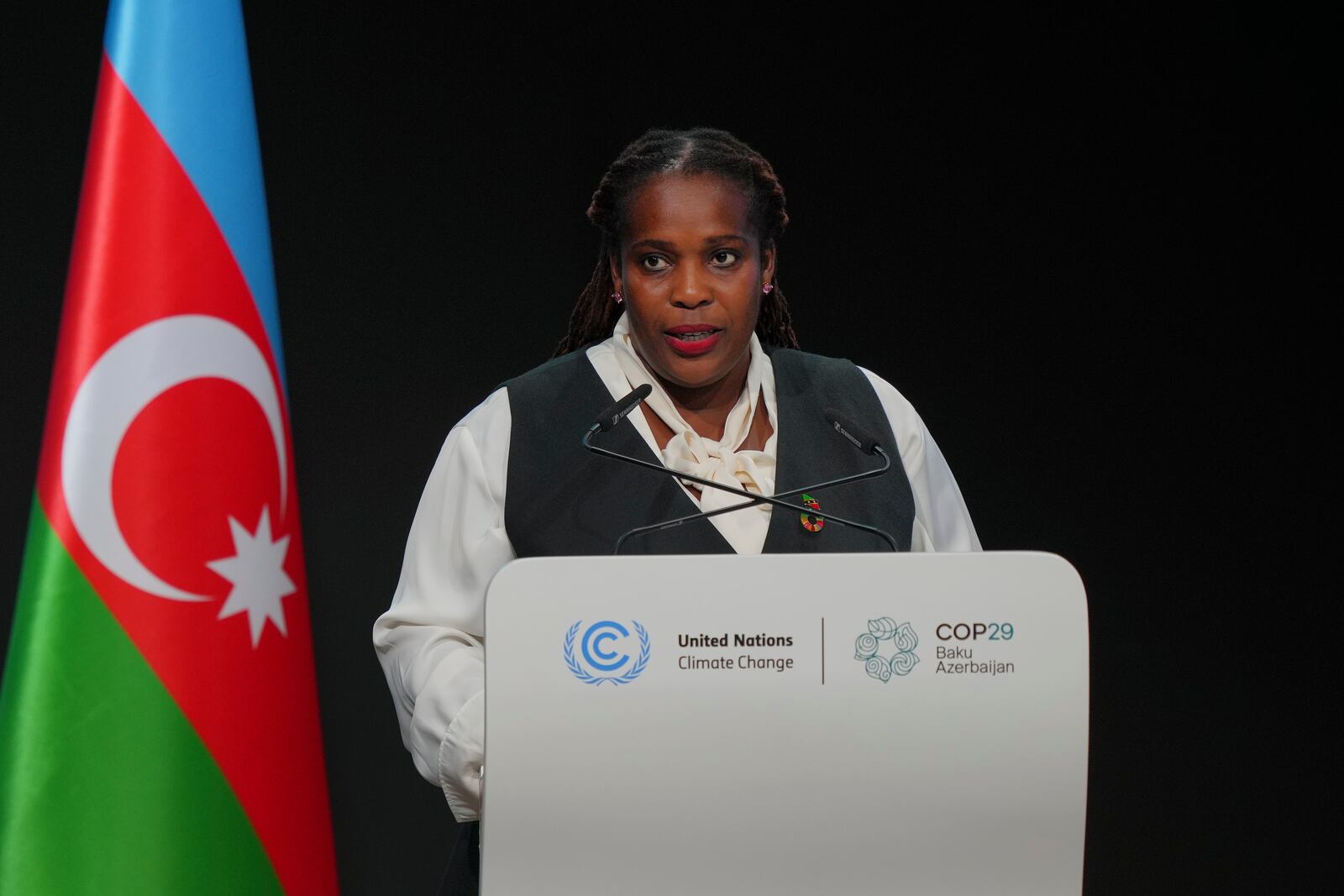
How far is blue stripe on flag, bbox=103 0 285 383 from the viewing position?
1.96 metres

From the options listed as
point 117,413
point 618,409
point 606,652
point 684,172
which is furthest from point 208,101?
point 606,652

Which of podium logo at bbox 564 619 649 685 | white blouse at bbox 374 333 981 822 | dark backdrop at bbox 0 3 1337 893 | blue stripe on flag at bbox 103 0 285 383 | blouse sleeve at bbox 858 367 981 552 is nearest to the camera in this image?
podium logo at bbox 564 619 649 685

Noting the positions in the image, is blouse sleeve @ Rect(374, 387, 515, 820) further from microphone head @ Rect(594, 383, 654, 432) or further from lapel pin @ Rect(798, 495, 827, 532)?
lapel pin @ Rect(798, 495, 827, 532)

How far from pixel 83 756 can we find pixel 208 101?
894mm

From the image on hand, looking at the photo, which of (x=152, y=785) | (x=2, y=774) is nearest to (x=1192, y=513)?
(x=152, y=785)

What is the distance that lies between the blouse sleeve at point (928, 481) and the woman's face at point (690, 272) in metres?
0.24

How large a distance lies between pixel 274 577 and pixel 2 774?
415mm

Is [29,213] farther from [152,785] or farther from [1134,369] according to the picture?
[1134,369]

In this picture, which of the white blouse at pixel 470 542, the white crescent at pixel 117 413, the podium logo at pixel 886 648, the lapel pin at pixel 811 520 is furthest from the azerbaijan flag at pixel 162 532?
the podium logo at pixel 886 648

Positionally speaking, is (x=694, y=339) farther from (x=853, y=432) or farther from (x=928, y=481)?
(x=928, y=481)

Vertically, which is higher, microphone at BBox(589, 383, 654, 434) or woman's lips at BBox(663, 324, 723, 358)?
woman's lips at BBox(663, 324, 723, 358)

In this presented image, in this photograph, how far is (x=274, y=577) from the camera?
79.1 inches

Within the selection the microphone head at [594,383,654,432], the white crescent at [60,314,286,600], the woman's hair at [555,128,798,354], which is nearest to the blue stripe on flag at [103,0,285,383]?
the white crescent at [60,314,286,600]

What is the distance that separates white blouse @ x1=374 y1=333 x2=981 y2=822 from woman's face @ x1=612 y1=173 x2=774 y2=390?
3.1 inches
